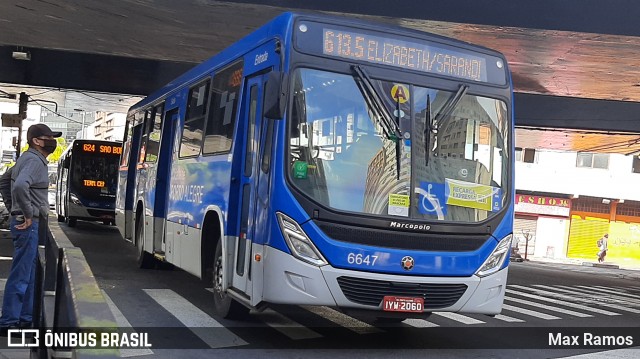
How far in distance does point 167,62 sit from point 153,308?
1288 cm

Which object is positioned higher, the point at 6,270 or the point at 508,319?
the point at 508,319

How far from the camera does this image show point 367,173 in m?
7.13

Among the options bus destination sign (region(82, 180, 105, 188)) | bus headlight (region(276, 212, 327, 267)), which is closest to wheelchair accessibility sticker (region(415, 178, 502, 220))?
bus headlight (region(276, 212, 327, 267))

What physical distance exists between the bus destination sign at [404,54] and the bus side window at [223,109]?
5.03ft

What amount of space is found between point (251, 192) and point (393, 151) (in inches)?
59.6

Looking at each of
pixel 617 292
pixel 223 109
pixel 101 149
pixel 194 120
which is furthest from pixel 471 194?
pixel 101 149

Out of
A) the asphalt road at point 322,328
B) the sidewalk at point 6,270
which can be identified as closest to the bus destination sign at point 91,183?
the sidewalk at point 6,270

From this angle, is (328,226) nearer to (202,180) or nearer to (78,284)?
(202,180)

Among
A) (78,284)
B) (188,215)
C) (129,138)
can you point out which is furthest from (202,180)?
(129,138)

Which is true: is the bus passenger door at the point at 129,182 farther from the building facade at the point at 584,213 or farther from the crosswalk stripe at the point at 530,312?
the building facade at the point at 584,213

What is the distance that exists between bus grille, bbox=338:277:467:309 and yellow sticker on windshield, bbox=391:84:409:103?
5.87ft

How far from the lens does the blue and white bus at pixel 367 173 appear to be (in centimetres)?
695

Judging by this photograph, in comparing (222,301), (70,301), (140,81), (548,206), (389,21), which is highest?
(389,21)

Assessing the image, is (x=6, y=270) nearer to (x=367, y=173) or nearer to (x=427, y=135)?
(x=367, y=173)
